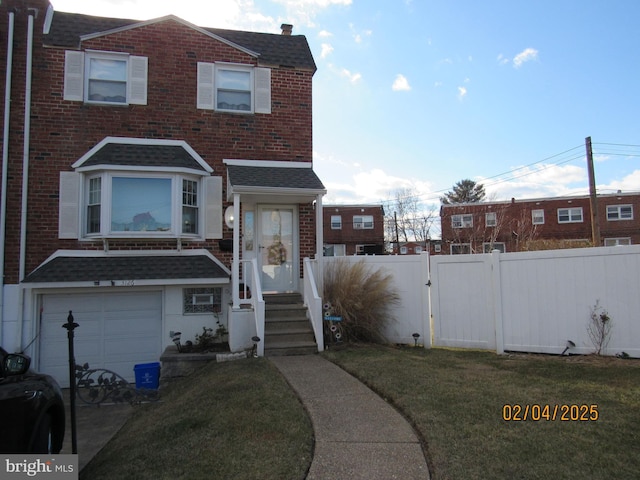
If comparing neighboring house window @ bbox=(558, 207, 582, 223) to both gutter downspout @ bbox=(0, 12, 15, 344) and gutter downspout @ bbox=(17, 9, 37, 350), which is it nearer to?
gutter downspout @ bbox=(17, 9, 37, 350)

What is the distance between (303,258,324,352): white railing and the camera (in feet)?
26.3

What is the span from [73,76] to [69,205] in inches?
115

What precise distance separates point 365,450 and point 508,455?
3.77ft

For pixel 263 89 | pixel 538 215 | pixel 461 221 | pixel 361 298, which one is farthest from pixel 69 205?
pixel 538 215

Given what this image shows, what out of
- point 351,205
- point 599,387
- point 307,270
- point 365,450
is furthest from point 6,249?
point 351,205

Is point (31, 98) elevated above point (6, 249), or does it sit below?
above

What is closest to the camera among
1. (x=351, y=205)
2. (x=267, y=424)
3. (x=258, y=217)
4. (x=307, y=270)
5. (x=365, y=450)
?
(x=365, y=450)

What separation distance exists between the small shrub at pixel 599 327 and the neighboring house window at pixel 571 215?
30.2m

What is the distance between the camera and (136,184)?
31.9 ft

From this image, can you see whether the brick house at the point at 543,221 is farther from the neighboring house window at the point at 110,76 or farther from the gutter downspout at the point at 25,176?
the gutter downspout at the point at 25,176

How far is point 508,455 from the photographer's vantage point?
3.56 m

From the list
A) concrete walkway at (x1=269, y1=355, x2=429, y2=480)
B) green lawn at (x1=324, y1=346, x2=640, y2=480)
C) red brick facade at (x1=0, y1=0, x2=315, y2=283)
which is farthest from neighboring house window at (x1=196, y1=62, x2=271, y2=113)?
concrete walkway at (x1=269, y1=355, x2=429, y2=480)

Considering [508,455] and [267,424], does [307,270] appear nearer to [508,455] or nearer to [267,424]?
[267,424]

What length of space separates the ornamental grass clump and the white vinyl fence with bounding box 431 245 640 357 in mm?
929
